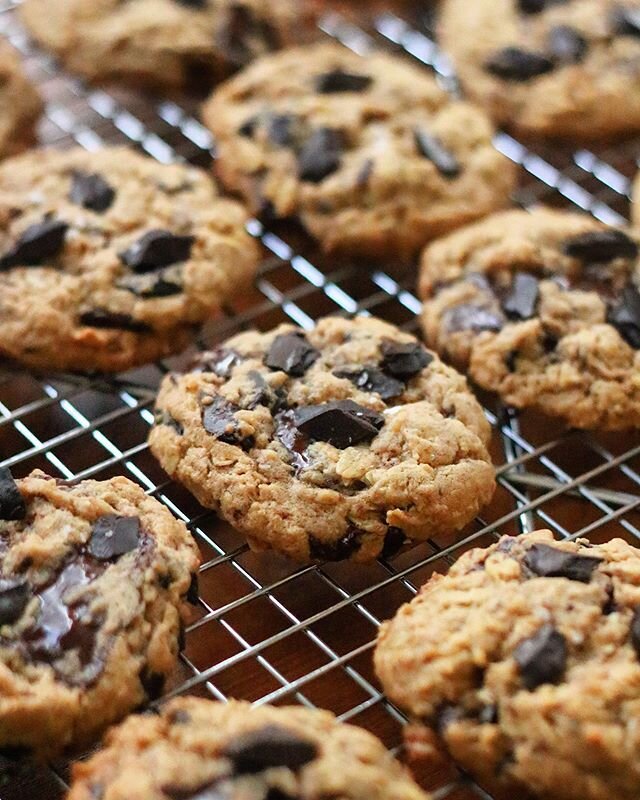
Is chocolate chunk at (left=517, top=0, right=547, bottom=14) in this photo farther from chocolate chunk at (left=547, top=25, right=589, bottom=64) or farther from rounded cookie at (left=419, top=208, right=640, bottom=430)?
rounded cookie at (left=419, top=208, right=640, bottom=430)

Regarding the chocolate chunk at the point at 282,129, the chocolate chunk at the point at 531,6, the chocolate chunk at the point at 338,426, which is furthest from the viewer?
the chocolate chunk at the point at 531,6

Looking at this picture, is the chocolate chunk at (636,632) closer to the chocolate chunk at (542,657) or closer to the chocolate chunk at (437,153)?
the chocolate chunk at (542,657)

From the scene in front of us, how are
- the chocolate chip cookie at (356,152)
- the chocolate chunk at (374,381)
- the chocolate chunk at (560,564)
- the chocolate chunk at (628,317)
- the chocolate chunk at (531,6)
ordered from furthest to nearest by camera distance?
the chocolate chunk at (531,6), the chocolate chip cookie at (356,152), the chocolate chunk at (628,317), the chocolate chunk at (374,381), the chocolate chunk at (560,564)

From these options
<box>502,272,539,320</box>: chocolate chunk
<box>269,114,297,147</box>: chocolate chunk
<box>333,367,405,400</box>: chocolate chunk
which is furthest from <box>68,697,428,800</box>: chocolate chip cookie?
<box>269,114,297,147</box>: chocolate chunk

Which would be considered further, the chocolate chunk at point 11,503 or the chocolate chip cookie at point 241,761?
the chocolate chunk at point 11,503

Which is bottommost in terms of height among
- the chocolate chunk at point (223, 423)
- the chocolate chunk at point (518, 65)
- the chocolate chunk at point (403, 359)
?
the chocolate chunk at point (223, 423)

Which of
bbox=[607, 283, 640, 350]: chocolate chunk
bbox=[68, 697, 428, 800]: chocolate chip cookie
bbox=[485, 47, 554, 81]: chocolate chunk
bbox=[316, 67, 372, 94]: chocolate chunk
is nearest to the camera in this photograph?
bbox=[68, 697, 428, 800]: chocolate chip cookie

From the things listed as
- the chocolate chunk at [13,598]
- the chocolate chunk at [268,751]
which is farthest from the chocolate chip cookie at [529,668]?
the chocolate chunk at [13,598]
